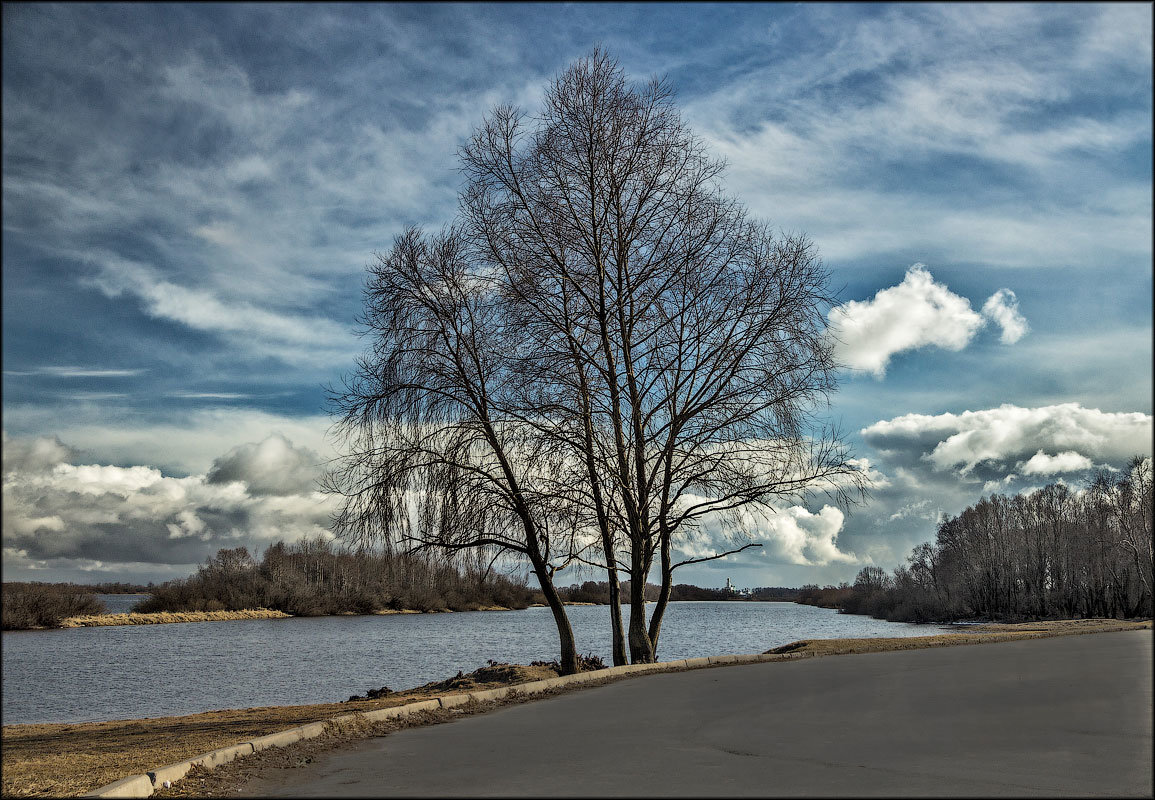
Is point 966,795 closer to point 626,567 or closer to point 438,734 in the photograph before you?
point 438,734

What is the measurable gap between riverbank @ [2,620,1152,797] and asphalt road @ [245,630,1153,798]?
9.48 feet

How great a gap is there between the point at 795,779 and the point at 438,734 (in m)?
4.78

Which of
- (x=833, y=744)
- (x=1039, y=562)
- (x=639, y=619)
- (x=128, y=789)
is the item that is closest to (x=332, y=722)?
(x=128, y=789)

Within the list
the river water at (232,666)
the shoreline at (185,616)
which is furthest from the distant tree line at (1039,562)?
the shoreline at (185,616)

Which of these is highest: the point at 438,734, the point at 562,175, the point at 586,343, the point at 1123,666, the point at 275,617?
the point at 562,175

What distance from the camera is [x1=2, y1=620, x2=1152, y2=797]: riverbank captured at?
29.9 feet

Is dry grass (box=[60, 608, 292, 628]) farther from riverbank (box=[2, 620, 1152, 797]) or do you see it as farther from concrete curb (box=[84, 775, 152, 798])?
concrete curb (box=[84, 775, 152, 798])

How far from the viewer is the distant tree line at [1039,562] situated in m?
44.3

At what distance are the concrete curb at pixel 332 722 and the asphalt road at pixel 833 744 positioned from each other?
882 mm

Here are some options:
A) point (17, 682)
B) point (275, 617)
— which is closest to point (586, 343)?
point (17, 682)

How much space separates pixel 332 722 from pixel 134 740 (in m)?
6.40

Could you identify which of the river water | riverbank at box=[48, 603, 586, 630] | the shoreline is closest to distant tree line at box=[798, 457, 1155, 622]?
the river water

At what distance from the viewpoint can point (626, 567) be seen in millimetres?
17797

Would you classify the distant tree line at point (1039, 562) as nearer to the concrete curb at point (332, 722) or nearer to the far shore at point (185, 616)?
the concrete curb at point (332, 722)
